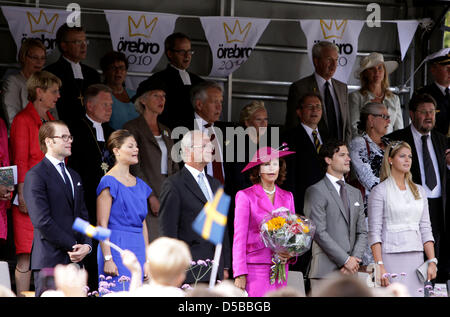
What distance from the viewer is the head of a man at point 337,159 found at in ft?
25.7

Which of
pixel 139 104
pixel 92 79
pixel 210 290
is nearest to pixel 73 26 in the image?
pixel 92 79

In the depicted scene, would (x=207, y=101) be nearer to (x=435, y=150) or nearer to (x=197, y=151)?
(x=197, y=151)

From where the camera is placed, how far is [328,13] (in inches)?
428

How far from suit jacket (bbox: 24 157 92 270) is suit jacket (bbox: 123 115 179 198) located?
1454 millimetres

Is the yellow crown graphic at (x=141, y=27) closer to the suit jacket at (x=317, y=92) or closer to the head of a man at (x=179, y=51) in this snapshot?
the head of a man at (x=179, y=51)

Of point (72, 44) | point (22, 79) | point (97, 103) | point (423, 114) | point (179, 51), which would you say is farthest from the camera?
point (179, 51)

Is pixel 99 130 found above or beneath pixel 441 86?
beneath

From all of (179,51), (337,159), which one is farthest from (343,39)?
(337,159)

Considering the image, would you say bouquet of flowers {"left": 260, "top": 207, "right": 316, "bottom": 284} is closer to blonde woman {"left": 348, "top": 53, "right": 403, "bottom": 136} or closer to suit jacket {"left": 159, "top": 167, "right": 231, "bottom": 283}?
suit jacket {"left": 159, "top": 167, "right": 231, "bottom": 283}

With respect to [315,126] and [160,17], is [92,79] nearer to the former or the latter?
[160,17]

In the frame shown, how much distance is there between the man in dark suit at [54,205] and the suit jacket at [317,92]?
314 cm

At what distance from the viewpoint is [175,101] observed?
9.16 meters

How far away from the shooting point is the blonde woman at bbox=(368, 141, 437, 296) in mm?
7801

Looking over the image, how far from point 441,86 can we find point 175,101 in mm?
3155
